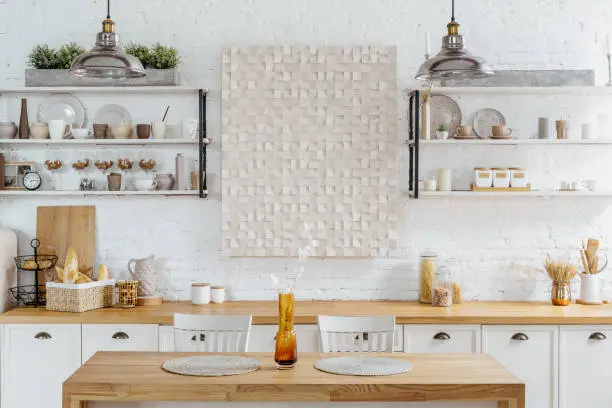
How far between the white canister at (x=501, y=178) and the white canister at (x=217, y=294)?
1905mm

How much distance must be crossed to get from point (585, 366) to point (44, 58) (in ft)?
12.7

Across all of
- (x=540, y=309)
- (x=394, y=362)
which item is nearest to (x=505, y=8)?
(x=540, y=309)

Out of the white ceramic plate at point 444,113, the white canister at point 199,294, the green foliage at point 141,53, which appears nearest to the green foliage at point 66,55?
the green foliage at point 141,53

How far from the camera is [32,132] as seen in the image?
5.15 m

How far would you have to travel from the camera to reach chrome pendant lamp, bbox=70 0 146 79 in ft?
11.7

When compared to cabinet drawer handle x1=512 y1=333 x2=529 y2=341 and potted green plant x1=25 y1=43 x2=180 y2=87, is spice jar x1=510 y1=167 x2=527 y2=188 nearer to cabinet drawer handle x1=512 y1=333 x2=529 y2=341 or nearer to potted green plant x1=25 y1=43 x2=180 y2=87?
cabinet drawer handle x1=512 y1=333 x2=529 y2=341

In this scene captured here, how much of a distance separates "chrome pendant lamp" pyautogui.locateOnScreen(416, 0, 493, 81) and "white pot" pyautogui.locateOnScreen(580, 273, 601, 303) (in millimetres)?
2017

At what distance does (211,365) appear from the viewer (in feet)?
11.1

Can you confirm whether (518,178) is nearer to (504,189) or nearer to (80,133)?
(504,189)

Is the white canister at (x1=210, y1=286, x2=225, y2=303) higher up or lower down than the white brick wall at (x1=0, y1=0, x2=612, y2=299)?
lower down

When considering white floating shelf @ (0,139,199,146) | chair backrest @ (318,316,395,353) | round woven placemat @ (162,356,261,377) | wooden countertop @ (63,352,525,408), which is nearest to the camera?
wooden countertop @ (63,352,525,408)

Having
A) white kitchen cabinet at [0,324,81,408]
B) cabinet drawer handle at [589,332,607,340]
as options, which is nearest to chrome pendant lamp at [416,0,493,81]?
cabinet drawer handle at [589,332,607,340]

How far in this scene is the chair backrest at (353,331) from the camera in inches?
157

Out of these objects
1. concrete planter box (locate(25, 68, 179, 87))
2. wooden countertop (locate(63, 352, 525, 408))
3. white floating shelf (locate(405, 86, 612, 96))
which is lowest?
wooden countertop (locate(63, 352, 525, 408))
